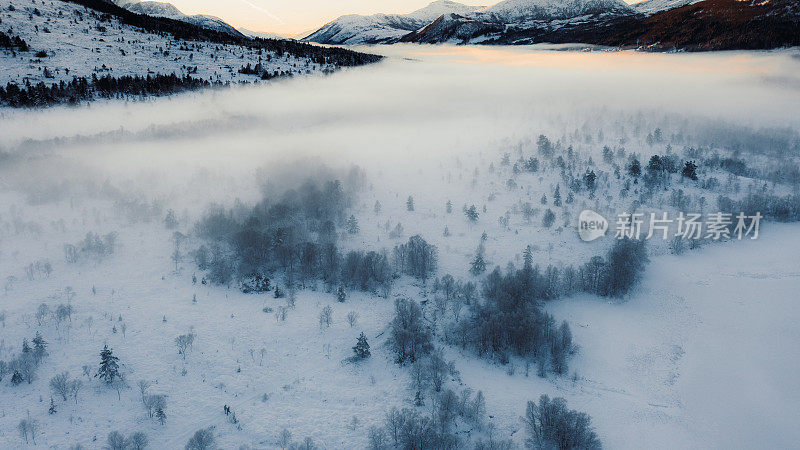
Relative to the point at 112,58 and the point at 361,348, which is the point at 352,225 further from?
the point at 112,58

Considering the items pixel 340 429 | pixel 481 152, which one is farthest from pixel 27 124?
pixel 481 152

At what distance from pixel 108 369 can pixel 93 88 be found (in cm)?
5930

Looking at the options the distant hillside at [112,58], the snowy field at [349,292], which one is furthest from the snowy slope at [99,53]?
the snowy field at [349,292]

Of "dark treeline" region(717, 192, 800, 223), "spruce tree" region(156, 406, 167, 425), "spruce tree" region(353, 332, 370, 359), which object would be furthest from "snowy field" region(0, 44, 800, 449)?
"dark treeline" region(717, 192, 800, 223)

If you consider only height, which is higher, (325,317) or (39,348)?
(39,348)

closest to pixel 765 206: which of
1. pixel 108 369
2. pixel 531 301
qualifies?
pixel 531 301

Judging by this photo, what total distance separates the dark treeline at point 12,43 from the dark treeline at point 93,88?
513 inches

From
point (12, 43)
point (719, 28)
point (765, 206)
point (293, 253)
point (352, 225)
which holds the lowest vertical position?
point (293, 253)

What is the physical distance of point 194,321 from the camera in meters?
28.1

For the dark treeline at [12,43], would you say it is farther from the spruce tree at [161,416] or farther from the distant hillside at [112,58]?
the spruce tree at [161,416]

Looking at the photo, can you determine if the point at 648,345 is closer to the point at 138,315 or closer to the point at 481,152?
the point at 138,315

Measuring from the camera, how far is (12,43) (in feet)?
214

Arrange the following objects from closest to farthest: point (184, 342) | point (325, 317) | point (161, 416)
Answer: point (161, 416) → point (184, 342) → point (325, 317)

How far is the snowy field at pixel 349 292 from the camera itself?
2281 cm
